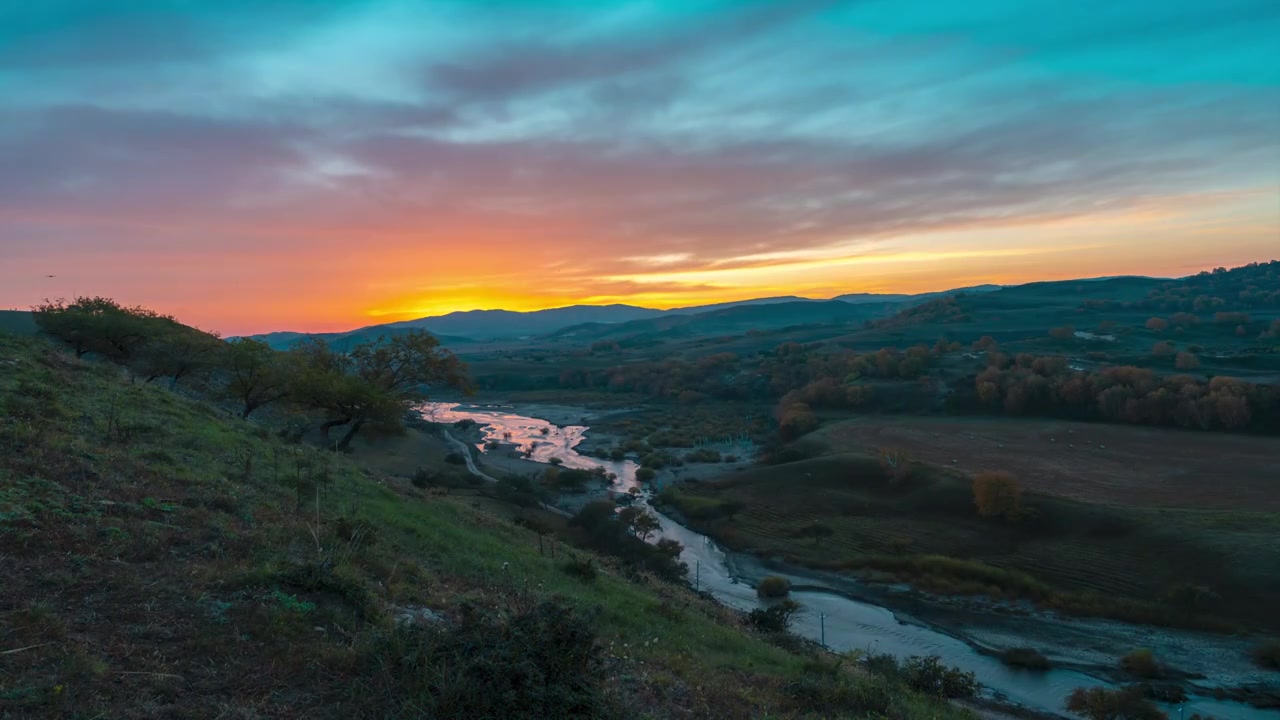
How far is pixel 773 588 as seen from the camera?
124 feet

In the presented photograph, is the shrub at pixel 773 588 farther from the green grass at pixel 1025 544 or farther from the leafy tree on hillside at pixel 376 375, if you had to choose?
the leafy tree on hillside at pixel 376 375

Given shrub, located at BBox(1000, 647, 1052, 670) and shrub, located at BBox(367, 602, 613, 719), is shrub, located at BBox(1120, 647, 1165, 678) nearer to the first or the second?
shrub, located at BBox(1000, 647, 1052, 670)

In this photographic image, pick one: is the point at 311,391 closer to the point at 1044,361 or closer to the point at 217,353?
the point at 217,353

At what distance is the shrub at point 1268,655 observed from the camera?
29234mm

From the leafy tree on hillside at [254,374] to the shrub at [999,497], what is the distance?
46110 millimetres

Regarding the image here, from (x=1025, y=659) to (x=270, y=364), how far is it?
39481mm

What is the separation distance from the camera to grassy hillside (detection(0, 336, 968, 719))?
6.30m

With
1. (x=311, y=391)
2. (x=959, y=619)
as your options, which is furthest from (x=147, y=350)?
(x=959, y=619)

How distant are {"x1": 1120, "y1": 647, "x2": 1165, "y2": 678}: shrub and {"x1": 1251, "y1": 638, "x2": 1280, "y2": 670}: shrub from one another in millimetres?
4640

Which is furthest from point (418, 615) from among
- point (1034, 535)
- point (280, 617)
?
point (1034, 535)

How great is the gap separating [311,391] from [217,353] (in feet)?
20.2

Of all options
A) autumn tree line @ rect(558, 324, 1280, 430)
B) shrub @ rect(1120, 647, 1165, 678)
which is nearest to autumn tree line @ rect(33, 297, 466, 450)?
shrub @ rect(1120, 647, 1165, 678)

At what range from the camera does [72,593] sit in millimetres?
7523

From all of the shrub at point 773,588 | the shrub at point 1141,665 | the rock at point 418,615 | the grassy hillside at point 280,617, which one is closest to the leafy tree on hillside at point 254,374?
the grassy hillside at point 280,617
